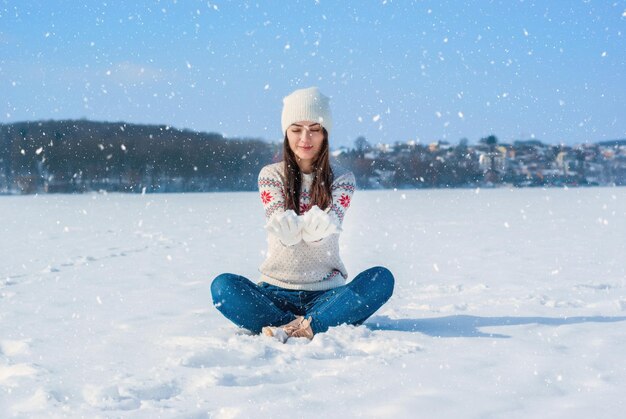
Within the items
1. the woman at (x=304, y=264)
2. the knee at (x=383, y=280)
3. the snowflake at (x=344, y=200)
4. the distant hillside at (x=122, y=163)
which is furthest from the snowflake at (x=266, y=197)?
the distant hillside at (x=122, y=163)

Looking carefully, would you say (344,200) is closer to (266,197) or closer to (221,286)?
(266,197)

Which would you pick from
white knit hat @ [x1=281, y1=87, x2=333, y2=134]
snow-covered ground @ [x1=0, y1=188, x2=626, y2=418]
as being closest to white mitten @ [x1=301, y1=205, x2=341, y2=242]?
snow-covered ground @ [x1=0, y1=188, x2=626, y2=418]

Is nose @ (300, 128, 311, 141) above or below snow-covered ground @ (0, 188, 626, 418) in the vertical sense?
above

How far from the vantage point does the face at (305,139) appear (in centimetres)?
329

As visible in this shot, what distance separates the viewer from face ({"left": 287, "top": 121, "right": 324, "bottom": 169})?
3291mm

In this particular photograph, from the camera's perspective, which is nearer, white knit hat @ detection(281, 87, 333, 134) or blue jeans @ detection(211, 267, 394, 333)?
blue jeans @ detection(211, 267, 394, 333)

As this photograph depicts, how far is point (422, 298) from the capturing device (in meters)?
4.29

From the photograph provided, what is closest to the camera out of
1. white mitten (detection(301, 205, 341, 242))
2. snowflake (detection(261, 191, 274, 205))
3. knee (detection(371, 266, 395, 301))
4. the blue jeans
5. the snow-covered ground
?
the snow-covered ground

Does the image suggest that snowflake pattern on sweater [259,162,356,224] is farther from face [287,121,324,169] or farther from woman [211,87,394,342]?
face [287,121,324,169]

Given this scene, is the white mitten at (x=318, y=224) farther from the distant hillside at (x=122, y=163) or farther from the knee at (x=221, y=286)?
the distant hillside at (x=122, y=163)

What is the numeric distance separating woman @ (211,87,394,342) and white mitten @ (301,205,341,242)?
32 mm

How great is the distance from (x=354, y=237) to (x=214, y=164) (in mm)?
47740

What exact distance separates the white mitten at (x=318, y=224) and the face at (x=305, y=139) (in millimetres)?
475

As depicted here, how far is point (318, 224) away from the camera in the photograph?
292 cm
